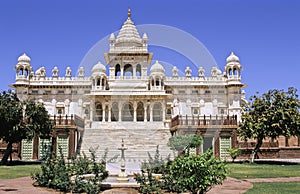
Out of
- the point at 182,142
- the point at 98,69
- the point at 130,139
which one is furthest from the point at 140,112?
the point at 182,142

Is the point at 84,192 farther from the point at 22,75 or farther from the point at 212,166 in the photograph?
the point at 22,75

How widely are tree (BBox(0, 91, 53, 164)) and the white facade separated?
16561 mm

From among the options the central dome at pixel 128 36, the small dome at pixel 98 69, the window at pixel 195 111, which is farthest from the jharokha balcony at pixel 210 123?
the central dome at pixel 128 36

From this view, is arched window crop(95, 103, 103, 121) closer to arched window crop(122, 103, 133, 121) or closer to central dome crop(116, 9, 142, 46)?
arched window crop(122, 103, 133, 121)

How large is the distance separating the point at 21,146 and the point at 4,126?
5834 millimetres

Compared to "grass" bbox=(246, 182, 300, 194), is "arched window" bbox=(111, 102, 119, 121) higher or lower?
higher

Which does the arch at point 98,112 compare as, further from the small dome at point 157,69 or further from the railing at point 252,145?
the railing at point 252,145

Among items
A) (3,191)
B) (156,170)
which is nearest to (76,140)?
(156,170)

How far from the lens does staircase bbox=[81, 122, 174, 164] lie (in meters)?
29.2

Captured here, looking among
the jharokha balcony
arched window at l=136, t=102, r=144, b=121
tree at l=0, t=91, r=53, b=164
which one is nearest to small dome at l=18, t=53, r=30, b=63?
arched window at l=136, t=102, r=144, b=121

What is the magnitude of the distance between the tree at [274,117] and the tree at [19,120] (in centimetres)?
1531

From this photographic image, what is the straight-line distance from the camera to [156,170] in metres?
16.1

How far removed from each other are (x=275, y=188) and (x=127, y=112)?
33.7 m

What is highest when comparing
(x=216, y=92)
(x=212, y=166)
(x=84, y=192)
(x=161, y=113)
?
(x=216, y=92)
